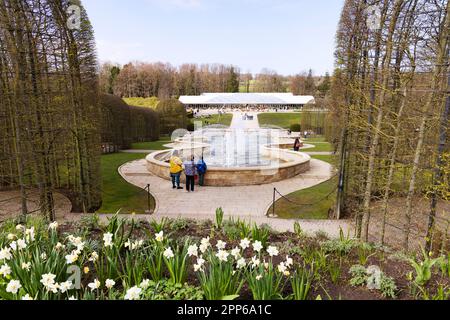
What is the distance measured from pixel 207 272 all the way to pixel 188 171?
7972 mm

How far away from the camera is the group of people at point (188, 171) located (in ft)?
36.0

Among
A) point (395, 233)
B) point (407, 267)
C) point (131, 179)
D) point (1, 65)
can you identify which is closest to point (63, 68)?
point (1, 65)

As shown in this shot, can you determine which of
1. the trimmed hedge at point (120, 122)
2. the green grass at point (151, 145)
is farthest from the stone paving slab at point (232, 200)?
the green grass at point (151, 145)

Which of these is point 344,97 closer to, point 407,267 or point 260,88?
point 407,267

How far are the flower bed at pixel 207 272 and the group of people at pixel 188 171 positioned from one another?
683cm

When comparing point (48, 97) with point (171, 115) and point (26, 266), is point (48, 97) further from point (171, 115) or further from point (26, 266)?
point (171, 115)

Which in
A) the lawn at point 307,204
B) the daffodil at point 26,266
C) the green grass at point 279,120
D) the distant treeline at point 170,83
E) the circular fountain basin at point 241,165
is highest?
the distant treeline at point 170,83

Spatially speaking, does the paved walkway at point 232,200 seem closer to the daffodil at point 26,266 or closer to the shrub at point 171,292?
the shrub at point 171,292

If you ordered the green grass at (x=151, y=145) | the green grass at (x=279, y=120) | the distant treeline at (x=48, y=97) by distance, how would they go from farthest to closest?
the green grass at (x=279, y=120), the green grass at (x=151, y=145), the distant treeline at (x=48, y=97)

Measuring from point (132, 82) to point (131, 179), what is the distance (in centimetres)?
5590

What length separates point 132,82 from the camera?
6362 centimetres

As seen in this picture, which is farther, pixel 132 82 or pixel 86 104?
pixel 132 82

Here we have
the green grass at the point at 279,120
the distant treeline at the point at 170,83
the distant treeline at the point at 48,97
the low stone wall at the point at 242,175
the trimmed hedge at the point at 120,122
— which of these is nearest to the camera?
the distant treeline at the point at 48,97

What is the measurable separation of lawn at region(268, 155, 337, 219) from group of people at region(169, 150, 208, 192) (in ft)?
10.9
